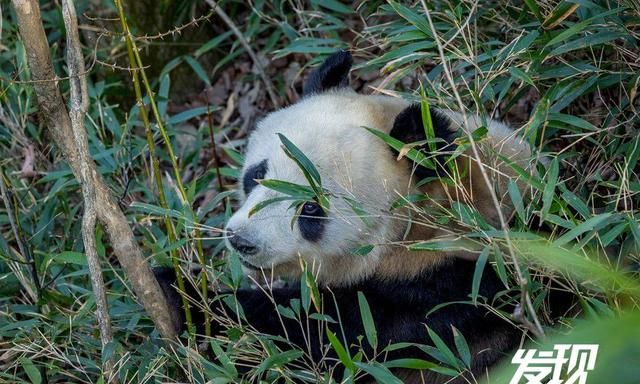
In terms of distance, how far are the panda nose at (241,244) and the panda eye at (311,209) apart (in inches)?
10.1

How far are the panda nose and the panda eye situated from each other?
0.26 meters

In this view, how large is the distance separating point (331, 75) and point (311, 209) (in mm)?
644

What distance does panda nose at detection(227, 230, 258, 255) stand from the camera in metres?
2.88

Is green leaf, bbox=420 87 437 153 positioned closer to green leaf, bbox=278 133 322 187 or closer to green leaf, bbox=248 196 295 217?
green leaf, bbox=278 133 322 187

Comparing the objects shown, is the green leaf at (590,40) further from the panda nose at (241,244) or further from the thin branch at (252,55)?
the thin branch at (252,55)

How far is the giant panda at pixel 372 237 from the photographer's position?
2.88m

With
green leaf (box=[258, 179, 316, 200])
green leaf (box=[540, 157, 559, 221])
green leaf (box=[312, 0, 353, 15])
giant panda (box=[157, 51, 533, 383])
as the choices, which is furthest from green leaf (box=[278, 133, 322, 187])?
green leaf (box=[312, 0, 353, 15])

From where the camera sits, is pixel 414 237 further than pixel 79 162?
Yes

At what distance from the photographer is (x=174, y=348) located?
9.70ft

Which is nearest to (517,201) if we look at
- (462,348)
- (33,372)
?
(462,348)

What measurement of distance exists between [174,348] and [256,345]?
28 centimetres

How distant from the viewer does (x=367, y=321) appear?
9.03 feet

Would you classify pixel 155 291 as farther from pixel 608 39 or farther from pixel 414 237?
pixel 608 39

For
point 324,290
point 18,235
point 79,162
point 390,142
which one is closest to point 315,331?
point 324,290
